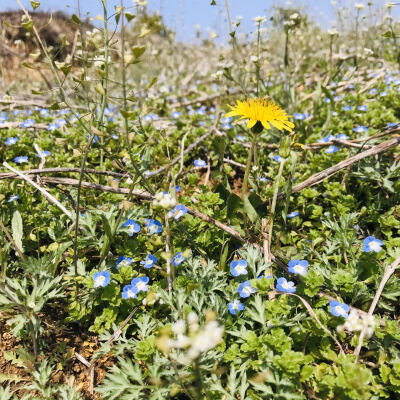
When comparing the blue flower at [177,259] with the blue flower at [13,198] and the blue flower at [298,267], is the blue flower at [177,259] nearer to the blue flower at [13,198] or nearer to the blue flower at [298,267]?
the blue flower at [298,267]

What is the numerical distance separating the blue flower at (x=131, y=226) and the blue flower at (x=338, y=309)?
A: 122 centimetres

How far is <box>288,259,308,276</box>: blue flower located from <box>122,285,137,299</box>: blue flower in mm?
872

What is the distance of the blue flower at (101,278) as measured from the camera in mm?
1952

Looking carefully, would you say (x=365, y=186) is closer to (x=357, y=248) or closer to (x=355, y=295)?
(x=357, y=248)

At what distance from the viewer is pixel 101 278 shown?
1.98 m

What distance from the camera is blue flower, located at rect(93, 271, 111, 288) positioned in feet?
6.40

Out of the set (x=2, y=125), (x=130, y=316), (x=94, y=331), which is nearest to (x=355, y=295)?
(x=130, y=316)

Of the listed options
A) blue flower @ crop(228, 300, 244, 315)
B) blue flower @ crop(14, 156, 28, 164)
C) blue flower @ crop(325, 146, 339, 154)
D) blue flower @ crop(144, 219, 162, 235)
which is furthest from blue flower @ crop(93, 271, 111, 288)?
blue flower @ crop(325, 146, 339, 154)

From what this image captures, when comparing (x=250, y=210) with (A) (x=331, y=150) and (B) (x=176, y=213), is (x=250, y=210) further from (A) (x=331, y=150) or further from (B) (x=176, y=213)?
(A) (x=331, y=150)

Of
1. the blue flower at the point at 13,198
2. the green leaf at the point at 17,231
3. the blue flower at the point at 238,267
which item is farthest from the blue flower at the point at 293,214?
the blue flower at the point at 13,198

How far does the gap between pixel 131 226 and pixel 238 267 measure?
734mm

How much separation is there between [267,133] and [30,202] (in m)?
2.38

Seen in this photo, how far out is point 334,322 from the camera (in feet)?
5.82

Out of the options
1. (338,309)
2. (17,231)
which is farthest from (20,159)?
(338,309)
